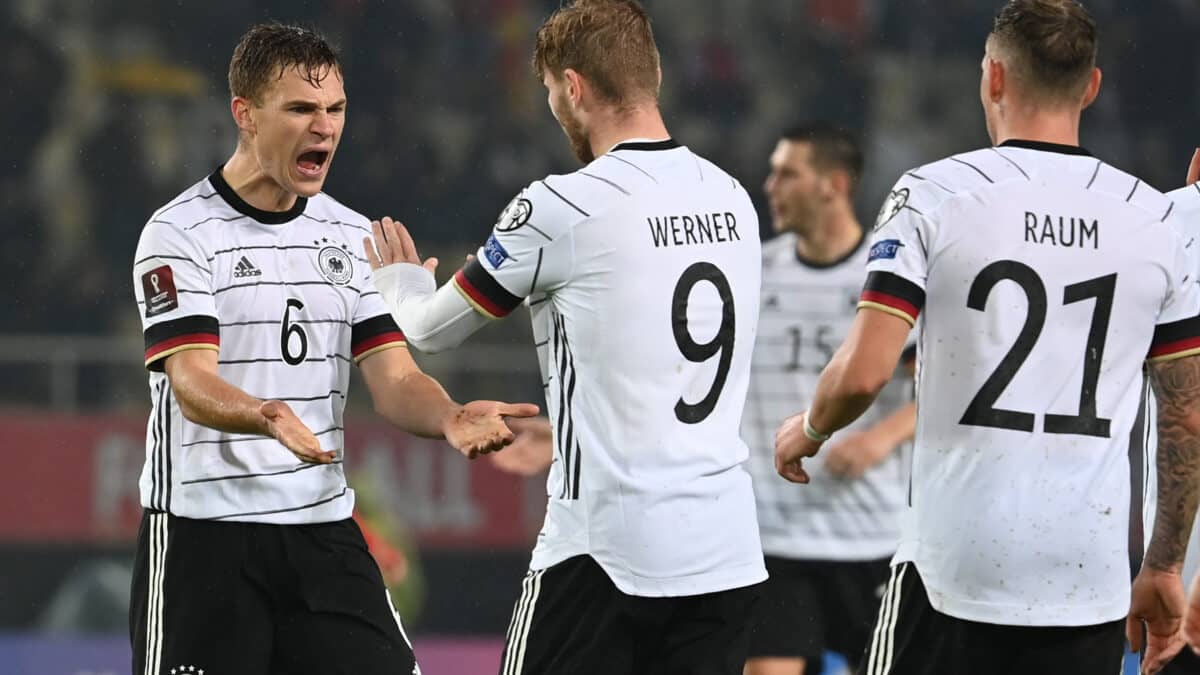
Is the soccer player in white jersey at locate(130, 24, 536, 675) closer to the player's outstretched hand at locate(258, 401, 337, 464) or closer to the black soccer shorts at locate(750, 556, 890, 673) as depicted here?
the player's outstretched hand at locate(258, 401, 337, 464)

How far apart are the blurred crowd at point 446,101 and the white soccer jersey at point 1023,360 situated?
28.8ft

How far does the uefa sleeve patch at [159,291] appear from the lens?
3.94m

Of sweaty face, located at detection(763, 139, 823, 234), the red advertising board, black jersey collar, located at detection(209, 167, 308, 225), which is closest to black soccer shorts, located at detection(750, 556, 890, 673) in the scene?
sweaty face, located at detection(763, 139, 823, 234)

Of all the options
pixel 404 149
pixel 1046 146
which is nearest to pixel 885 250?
pixel 1046 146

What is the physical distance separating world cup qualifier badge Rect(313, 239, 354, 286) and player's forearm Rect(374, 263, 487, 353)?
14 cm

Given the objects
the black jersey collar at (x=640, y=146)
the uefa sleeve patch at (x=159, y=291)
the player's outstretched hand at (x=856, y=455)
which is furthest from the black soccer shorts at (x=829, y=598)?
the uefa sleeve patch at (x=159, y=291)

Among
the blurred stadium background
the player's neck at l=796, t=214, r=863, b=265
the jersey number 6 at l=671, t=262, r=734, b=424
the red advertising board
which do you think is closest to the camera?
the jersey number 6 at l=671, t=262, r=734, b=424

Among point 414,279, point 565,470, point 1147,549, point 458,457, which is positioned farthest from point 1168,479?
point 458,457

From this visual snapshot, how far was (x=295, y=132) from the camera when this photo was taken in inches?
163

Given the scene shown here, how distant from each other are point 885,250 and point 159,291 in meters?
1.58

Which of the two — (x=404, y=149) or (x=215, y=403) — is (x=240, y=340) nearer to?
(x=215, y=403)

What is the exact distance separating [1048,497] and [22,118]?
1065cm

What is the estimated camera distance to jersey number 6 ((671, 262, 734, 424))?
11.9ft

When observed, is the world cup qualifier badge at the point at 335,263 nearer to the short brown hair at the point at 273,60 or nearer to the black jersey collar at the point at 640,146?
the short brown hair at the point at 273,60
